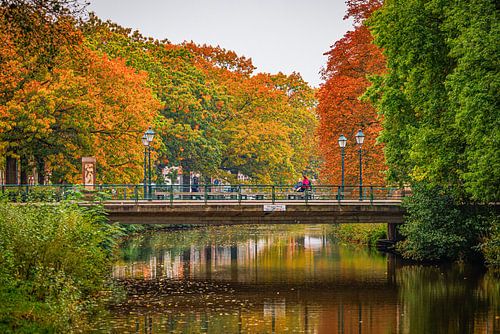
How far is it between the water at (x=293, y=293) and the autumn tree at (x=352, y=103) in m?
6.76

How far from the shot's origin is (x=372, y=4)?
188 ft

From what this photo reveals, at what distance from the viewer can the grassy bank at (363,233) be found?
52.0 metres

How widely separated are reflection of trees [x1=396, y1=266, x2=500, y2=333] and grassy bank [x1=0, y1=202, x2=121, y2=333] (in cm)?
953

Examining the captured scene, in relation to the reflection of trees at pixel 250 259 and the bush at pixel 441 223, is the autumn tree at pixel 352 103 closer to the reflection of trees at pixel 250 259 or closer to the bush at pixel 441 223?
the reflection of trees at pixel 250 259

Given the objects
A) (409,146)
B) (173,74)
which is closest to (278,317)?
(409,146)

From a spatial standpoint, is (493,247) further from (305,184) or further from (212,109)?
(212,109)

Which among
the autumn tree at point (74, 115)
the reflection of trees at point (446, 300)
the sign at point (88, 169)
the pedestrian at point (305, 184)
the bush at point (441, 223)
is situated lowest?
the reflection of trees at point (446, 300)

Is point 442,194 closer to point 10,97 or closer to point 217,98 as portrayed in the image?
point 10,97

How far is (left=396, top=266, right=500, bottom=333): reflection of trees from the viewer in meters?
26.3

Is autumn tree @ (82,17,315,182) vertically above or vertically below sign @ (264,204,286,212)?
above

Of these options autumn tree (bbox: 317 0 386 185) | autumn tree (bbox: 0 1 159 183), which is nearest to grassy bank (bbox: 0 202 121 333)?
autumn tree (bbox: 0 1 159 183)

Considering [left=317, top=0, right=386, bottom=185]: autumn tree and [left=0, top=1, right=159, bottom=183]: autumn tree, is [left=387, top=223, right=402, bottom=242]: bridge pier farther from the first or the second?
[left=0, top=1, right=159, bottom=183]: autumn tree

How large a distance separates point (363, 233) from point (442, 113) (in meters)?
17.8

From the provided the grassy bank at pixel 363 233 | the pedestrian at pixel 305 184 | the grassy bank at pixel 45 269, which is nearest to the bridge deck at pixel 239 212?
the pedestrian at pixel 305 184
